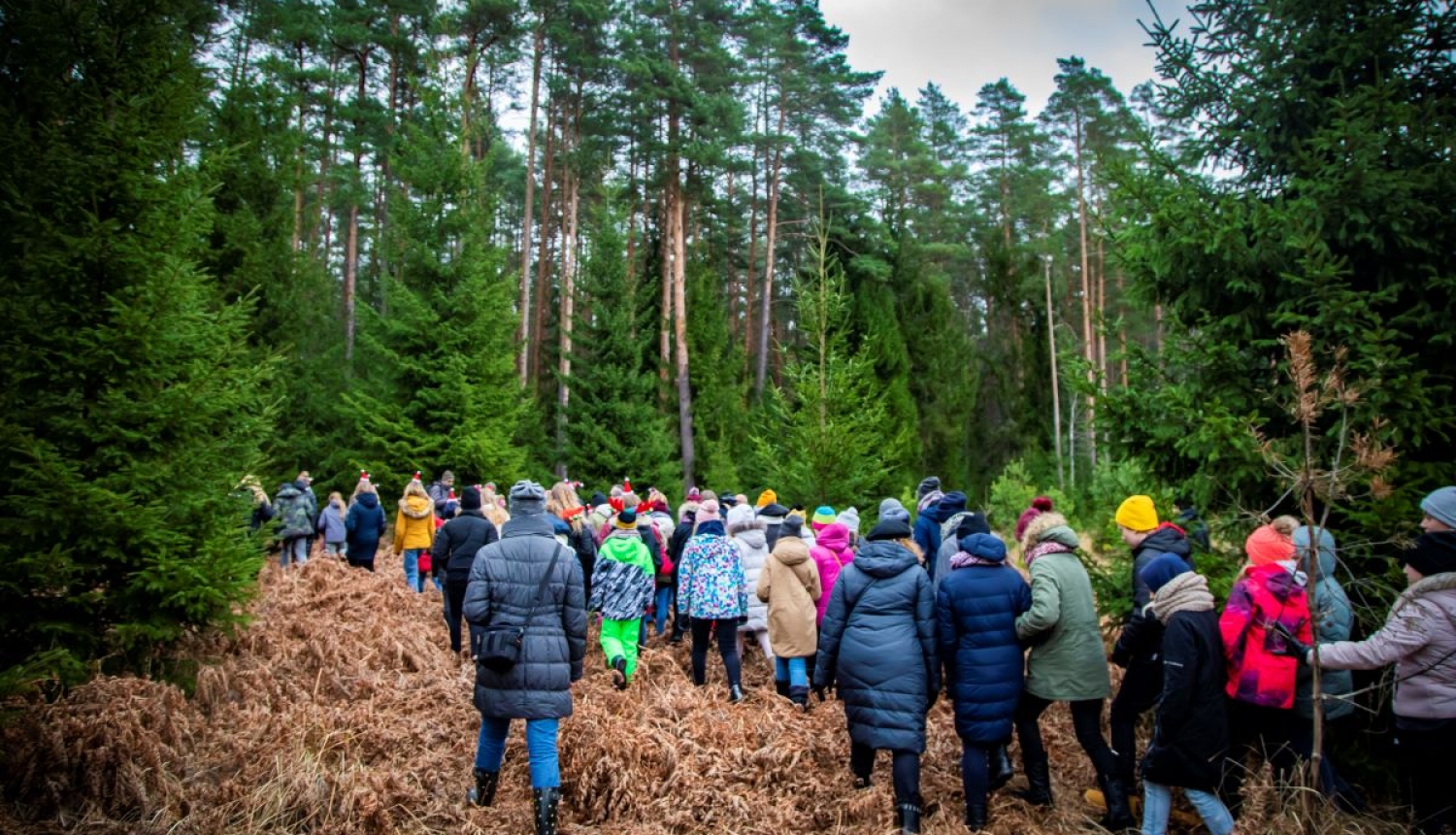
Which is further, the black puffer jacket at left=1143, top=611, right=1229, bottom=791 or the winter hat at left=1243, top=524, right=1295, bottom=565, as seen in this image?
the winter hat at left=1243, top=524, right=1295, bottom=565

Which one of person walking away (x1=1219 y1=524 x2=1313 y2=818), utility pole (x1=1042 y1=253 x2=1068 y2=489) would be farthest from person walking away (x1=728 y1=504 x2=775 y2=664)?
utility pole (x1=1042 y1=253 x2=1068 y2=489)

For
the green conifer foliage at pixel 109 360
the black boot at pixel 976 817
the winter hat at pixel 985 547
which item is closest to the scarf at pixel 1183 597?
the winter hat at pixel 985 547

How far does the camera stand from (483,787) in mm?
5336

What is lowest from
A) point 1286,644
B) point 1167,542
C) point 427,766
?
point 427,766

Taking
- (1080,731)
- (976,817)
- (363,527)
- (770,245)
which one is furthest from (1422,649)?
(770,245)

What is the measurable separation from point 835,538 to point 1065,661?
11.3 ft

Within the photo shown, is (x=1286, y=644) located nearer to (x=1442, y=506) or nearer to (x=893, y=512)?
(x=1442, y=506)

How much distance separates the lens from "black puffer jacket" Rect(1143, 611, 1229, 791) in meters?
4.57

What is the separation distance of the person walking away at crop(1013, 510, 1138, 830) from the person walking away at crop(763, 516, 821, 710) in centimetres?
242

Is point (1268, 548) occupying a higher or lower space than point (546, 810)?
higher

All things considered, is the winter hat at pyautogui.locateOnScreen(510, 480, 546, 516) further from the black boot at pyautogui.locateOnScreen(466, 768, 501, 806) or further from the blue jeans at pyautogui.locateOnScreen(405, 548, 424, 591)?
the blue jeans at pyautogui.locateOnScreen(405, 548, 424, 591)

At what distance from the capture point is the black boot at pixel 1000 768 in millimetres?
5648

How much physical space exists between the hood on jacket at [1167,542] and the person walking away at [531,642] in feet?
12.7

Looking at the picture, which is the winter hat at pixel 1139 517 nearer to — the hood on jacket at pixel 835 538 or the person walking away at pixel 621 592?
the hood on jacket at pixel 835 538
